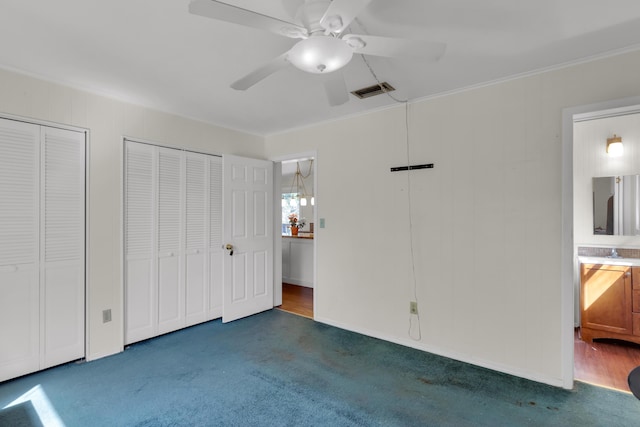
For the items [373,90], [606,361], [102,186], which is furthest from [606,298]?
[102,186]

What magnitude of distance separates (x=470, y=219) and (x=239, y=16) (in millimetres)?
2368

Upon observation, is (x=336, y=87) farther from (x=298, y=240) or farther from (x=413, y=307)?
(x=298, y=240)

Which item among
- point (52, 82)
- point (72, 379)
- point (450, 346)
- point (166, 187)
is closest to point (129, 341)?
point (72, 379)

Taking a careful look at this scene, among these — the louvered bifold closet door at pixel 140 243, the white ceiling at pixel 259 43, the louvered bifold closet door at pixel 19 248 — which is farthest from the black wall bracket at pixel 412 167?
the louvered bifold closet door at pixel 19 248

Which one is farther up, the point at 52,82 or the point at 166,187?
the point at 52,82

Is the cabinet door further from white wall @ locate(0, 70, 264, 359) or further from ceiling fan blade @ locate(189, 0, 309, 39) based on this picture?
white wall @ locate(0, 70, 264, 359)

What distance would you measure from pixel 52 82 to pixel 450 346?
4139mm

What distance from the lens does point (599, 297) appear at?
3113 mm

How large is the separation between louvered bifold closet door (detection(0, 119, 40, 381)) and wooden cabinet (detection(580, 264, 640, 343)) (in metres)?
5.05

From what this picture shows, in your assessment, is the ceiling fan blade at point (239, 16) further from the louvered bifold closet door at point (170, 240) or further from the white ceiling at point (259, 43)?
the louvered bifold closet door at point (170, 240)

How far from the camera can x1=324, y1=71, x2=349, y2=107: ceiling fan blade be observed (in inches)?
73.8

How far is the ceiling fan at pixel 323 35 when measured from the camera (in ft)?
4.14

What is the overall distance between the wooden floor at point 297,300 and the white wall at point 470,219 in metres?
0.69

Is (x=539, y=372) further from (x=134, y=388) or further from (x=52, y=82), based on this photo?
(x=52, y=82)
